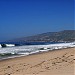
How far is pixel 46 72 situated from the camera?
25.8 feet

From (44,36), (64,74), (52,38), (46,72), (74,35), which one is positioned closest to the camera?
(64,74)

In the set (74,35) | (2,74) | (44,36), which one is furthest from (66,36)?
(2,74)

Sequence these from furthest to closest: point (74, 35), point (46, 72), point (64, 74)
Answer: point (74, 35)
point (46, 72)
point (64, 74)

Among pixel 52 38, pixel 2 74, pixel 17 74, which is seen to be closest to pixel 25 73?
pixel 17 74

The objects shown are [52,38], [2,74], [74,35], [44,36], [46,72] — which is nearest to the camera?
[46,72]

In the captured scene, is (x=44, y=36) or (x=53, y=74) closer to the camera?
(x=53, y=74)

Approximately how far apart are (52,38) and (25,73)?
124421 mm

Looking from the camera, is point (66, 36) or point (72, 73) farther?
point (66, 36)

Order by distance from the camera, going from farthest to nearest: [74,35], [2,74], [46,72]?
[74,35], [2,74], [46,72]

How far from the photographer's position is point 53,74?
7.44 m

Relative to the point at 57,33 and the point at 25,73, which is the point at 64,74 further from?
the point at 57,33

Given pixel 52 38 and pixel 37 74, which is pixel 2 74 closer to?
pixel 37 74

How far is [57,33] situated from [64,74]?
5058 inches

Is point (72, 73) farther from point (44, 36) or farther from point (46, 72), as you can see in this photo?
point (44, 36)
